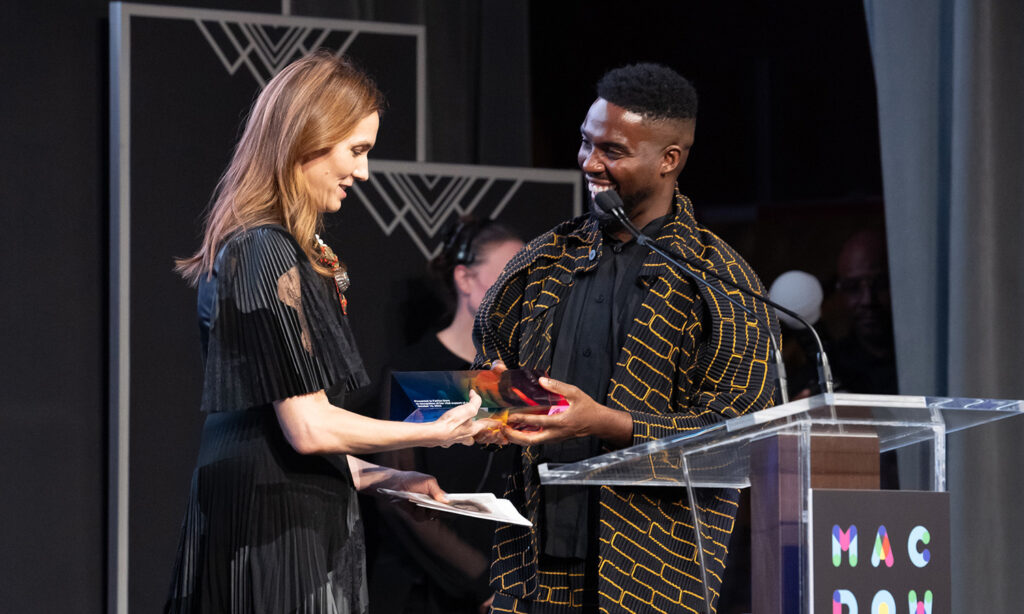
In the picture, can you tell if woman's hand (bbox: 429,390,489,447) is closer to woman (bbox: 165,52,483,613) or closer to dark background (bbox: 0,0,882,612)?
woman (bbox: 165,52,483,613)

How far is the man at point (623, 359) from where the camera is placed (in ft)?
7.02

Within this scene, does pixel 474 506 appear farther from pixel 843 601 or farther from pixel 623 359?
pixel 843 601

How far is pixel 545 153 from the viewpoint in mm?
4961

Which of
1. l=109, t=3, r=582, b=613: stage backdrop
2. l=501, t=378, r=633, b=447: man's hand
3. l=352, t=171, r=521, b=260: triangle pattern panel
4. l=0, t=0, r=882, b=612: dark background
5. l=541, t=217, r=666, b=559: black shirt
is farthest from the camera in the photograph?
l=352, t=171, r=521, b=260: triangle pattern panel

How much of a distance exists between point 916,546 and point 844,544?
11cm

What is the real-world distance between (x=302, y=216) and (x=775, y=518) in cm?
88

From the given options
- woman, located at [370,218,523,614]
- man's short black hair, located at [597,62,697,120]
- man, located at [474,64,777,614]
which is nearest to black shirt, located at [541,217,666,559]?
man, located at [474,64,777,614]

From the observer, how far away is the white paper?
6.50ft

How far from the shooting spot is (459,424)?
78.9 inches

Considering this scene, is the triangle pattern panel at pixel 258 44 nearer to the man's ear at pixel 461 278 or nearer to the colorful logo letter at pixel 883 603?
the man's ear at pixel 461 278

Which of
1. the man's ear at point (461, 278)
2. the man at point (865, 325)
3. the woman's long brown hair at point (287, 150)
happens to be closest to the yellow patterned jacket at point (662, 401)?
the woman's long brown hair at point (287, 150)

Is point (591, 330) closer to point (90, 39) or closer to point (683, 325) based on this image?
point (683, 325)

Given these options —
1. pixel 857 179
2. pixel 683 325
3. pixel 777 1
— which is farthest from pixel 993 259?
→ pixel 777 1

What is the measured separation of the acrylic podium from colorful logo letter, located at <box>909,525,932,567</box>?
3 cm
